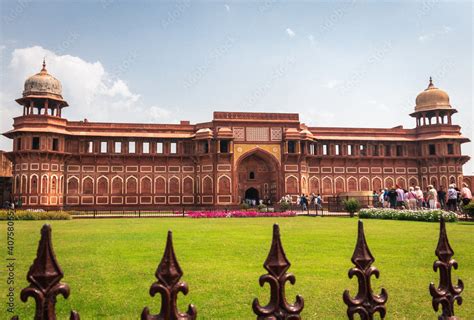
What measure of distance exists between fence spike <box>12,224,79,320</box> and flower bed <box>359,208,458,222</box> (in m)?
15.2

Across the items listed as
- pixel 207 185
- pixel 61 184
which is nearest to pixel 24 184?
pixel 61 184

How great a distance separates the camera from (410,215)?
17.2 m

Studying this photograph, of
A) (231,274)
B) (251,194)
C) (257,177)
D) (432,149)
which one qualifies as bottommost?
(231,274)

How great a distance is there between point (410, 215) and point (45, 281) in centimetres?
1772

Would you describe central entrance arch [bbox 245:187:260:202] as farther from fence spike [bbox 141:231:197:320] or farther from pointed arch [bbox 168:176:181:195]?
fence spike [bbox 141:231:197:320]

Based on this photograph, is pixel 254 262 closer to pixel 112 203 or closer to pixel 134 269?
pixel 134 269

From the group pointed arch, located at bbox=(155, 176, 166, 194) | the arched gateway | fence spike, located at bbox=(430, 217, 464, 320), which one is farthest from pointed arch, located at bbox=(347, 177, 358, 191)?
fence spike, located at bbox=(430, 217, 464, 320)

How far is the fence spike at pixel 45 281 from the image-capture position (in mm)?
1770

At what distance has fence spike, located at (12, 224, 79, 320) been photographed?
1.77m

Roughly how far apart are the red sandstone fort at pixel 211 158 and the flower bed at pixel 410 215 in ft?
45.2

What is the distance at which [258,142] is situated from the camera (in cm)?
3378

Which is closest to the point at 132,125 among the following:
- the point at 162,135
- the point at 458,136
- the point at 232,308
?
the point at 162,135

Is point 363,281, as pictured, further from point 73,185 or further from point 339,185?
point 339,185

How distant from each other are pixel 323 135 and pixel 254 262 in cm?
3182
